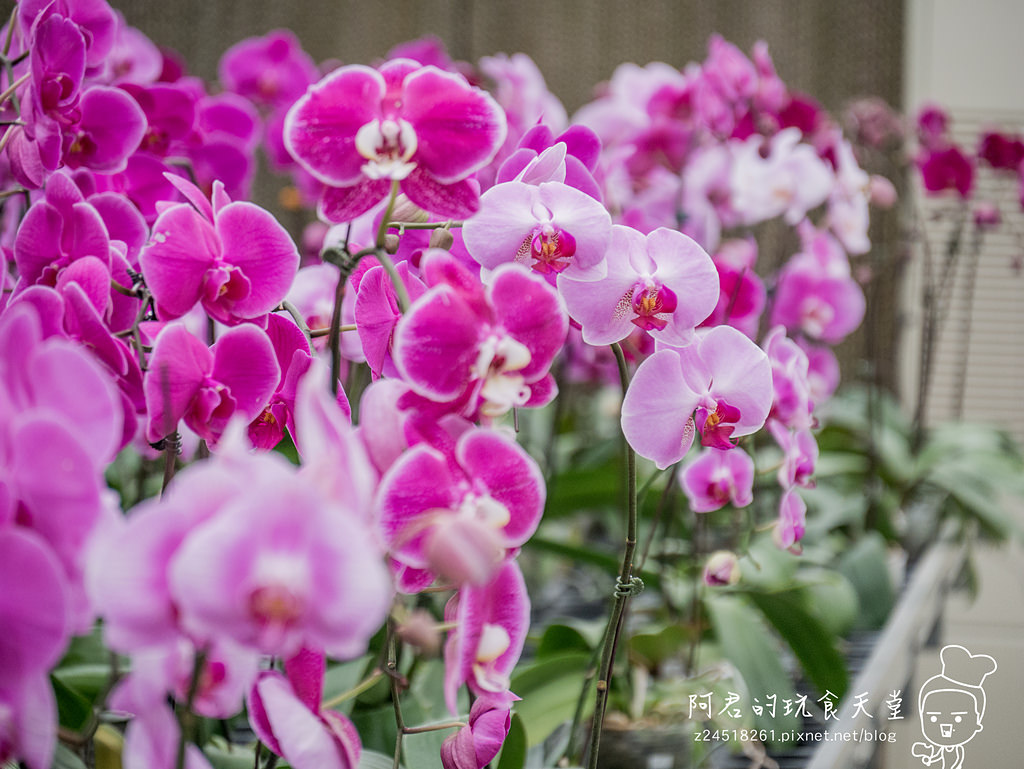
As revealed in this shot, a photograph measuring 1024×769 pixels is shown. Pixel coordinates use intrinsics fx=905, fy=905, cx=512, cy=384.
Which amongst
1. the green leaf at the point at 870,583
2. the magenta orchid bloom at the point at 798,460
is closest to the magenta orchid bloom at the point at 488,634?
the magenta orchid bloom at the point at 798,460

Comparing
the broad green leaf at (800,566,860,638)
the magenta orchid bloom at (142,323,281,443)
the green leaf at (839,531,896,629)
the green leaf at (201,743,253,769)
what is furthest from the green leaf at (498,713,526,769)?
the green leaf at (839,531,896,629)

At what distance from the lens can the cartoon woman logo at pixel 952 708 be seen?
2.12ft

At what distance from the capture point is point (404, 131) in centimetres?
24

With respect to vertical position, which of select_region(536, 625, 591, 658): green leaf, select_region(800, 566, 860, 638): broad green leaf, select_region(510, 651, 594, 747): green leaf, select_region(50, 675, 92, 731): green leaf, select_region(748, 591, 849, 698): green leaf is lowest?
select_region(800, 566, 860, 638): broad green leaf

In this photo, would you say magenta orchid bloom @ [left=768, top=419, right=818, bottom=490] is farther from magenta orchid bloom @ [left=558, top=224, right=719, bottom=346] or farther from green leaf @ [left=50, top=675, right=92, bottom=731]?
green leaf @ [left=50, top=675, right=92, bottom=731]

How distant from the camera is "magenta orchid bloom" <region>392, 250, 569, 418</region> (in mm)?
202

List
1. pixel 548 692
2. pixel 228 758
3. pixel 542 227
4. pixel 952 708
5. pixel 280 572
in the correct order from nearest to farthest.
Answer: pixel 280 572
pixel 542 227
pixel 228 758
pixel 548 692
pixel 952 708

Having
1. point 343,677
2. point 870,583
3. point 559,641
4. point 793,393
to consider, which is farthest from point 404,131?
point 870,583

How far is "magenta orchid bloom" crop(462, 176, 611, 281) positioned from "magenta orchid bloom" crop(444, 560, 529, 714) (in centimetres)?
8

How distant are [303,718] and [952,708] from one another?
66 centimetres

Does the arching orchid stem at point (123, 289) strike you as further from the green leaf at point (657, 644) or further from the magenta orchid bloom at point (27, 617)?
the green leaf at point (657, 644)

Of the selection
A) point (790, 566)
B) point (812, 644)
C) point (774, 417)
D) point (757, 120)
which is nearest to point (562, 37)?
point (757, 120)

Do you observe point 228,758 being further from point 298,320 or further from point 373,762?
point 298,320

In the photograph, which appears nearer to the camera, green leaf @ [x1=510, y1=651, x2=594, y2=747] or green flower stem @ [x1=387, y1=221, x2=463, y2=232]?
green flower stem @ [x1=387, y1=221, x2=463, y2=232]
